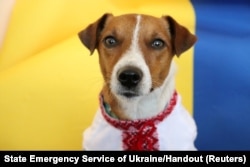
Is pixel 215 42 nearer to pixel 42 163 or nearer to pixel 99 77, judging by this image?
pixel 99 77

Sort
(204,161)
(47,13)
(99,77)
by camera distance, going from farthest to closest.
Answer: (47,13), (99,77), (204,161)

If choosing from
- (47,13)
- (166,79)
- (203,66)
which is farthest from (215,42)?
(47,13)

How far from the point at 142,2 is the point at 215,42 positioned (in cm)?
18

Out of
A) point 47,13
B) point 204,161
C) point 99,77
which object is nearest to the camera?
point 204,161

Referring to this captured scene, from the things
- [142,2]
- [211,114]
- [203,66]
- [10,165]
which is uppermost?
[142,2]

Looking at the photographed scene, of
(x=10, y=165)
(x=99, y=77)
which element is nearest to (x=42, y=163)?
(x=10, y=165)

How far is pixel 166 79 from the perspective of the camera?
112 cm

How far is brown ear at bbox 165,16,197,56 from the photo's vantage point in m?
1.10

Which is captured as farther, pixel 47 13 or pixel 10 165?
pixel 47 13

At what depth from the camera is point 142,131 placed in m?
A: 1.12

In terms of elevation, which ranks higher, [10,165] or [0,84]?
[0,84]

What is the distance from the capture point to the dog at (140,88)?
1070mm
